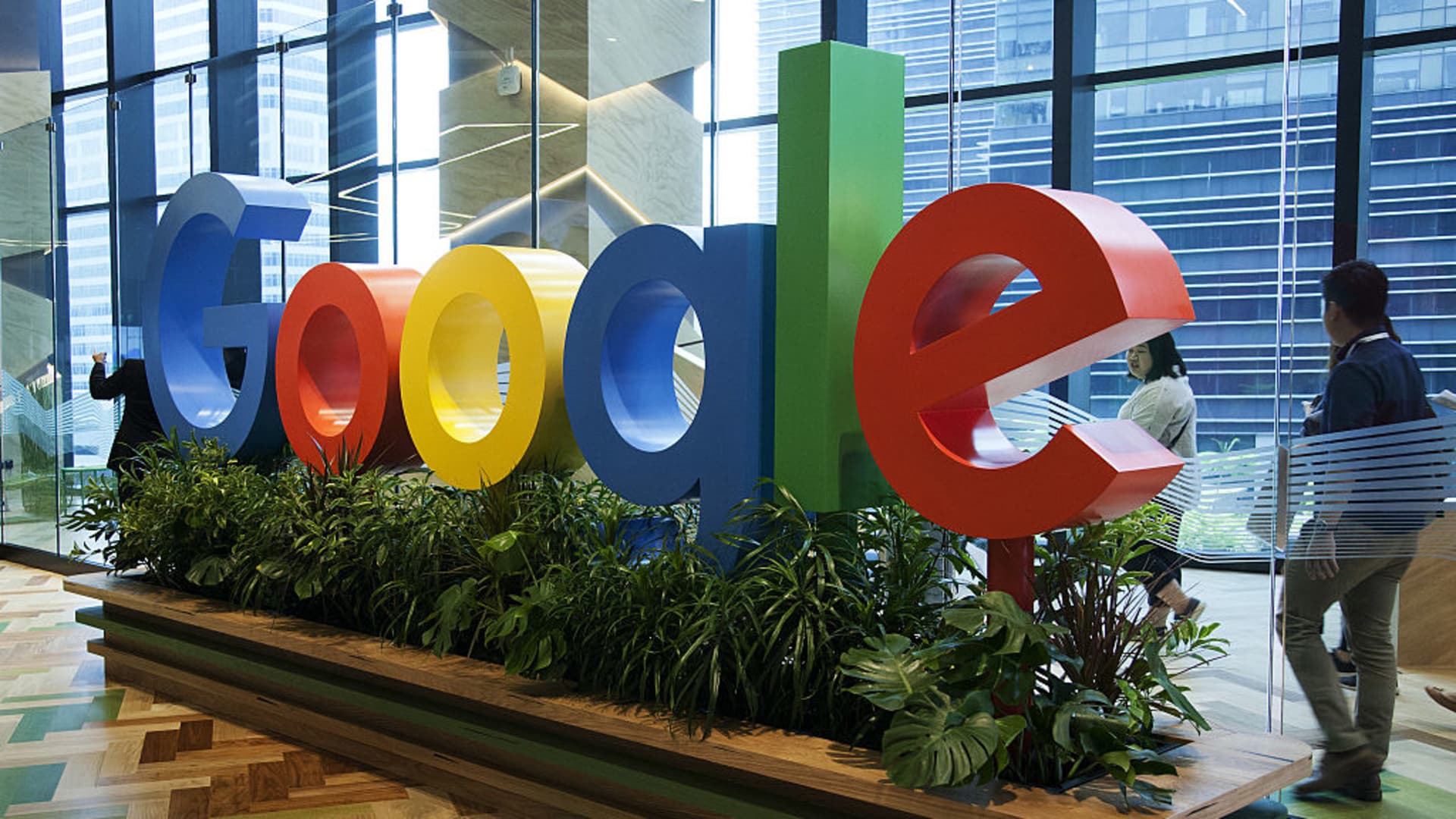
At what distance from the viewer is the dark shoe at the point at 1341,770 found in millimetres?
3236

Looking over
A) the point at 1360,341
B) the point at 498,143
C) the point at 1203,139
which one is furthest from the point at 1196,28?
the point at 498,143

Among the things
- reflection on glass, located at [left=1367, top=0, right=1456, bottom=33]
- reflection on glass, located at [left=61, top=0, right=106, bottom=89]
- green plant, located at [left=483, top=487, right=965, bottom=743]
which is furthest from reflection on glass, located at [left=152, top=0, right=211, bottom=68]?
reflection on glass, located at [left=1367, top=0, right=1456, bottom=33]

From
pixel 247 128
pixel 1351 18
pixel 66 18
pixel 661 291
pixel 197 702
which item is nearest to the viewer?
pixel 1351 18

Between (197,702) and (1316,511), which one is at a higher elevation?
(1316,511)

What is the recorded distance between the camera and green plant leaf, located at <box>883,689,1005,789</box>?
273 cm

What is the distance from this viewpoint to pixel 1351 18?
3277 mm

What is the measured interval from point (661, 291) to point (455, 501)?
45.6 inches

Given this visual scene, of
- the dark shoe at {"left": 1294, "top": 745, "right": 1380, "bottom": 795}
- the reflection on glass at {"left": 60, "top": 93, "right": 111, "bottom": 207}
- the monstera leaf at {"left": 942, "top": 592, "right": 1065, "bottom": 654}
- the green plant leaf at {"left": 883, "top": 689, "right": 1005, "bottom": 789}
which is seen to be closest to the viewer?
the green plant leaf at {"left": 883, "top": 689, "right": 1005, "bottom": 789}

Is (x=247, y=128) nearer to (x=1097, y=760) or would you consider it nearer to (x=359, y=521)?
(x=359, y=521)

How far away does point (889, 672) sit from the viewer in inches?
118

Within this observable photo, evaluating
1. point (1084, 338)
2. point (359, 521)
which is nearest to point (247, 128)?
point (359, 521)

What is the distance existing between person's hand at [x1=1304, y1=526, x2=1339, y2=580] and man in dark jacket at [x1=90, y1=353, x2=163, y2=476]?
5.79m

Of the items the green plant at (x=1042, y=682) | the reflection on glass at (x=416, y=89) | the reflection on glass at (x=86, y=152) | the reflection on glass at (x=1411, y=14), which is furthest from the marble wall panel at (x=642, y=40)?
the reflection on glass at (x=86, y=152)

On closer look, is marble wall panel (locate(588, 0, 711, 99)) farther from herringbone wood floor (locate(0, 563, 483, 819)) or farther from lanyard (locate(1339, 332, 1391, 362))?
herringbone wood floor (locate(0, 563, 483, 819))
